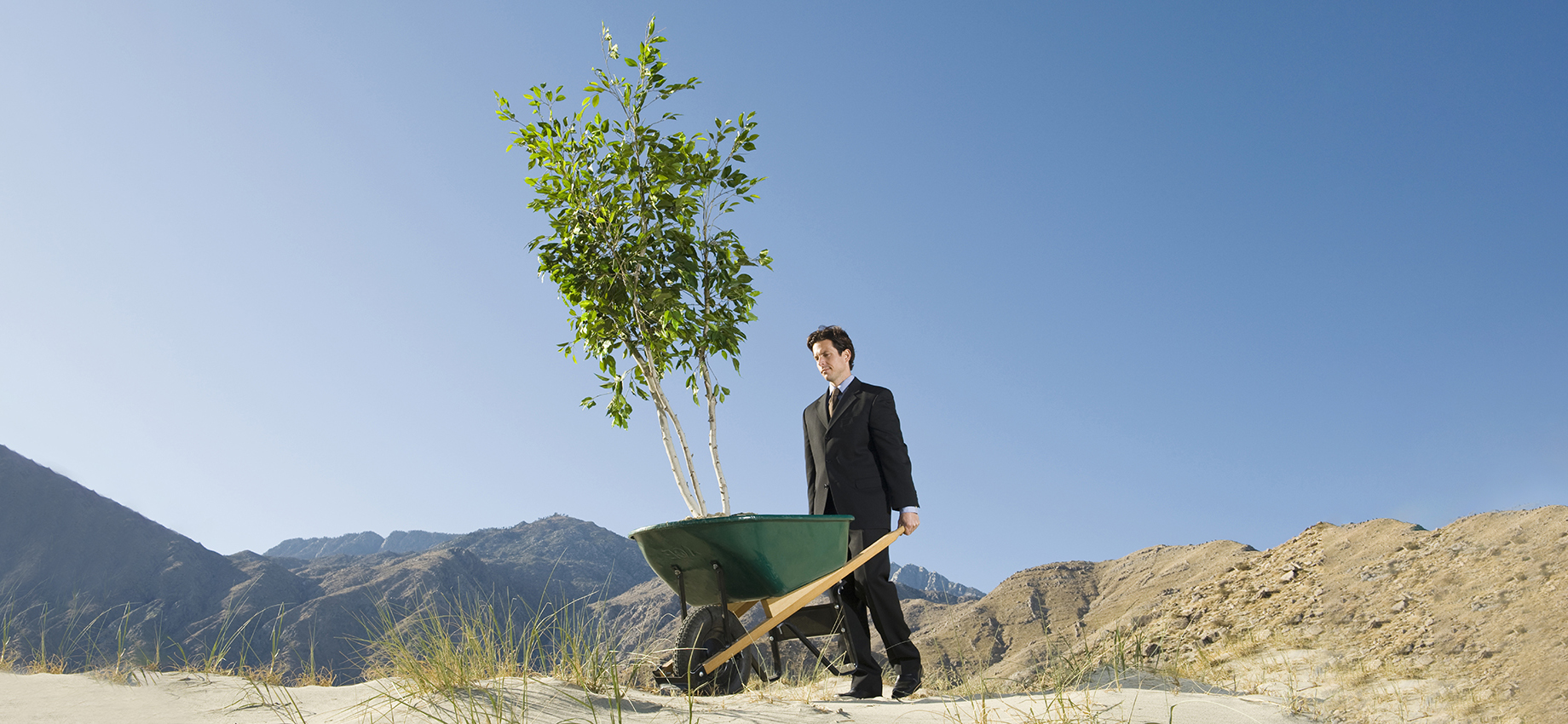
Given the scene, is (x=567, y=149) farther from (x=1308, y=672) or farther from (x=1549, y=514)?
(x=1549, y=514)

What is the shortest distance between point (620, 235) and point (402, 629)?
244 centimetres

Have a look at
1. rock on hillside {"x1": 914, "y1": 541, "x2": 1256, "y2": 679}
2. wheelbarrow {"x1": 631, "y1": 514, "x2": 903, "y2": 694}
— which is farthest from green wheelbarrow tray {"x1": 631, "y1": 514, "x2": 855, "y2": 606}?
rock on hillside {"x1": 914, "y1": 541, "x2": 1256, "y2": 679}

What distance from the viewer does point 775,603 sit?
361cm

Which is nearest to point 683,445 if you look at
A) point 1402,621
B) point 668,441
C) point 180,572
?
point 668,441

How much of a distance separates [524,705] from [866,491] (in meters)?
1.88

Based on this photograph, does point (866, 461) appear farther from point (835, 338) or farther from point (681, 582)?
point (681, 582)

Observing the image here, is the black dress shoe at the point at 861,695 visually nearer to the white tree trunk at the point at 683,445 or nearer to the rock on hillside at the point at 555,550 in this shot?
the white tree trunk at the point at 683,445

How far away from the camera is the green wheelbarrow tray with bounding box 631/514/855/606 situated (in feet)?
10.3

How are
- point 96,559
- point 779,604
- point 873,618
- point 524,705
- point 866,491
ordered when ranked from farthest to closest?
point 96,559, point 866,491, point 873,618, point 779,604, point 524,705

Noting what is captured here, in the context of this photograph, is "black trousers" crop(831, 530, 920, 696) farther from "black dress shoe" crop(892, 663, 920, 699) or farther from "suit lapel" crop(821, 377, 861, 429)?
"suit lapel" crop(821, 377, 861, 429)

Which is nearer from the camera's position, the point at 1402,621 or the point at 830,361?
the point at 830,361

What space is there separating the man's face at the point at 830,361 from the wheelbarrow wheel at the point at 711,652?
1.17 m

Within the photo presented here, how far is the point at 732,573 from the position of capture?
3244mm

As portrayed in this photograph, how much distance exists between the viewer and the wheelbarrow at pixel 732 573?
315 cm
